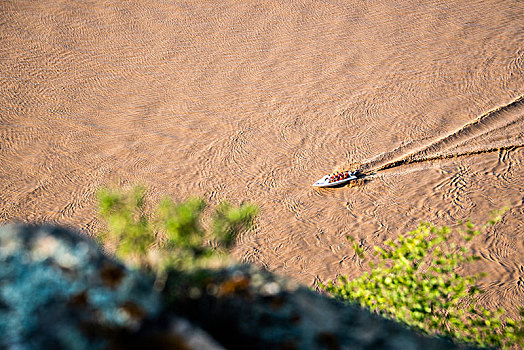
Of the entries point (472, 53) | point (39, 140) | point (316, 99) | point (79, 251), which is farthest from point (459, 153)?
point (39, 140)

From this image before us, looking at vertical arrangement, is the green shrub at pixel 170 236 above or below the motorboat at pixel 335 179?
above

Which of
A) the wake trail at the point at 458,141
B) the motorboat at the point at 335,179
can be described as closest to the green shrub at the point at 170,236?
the motorboat at the point at 335,179

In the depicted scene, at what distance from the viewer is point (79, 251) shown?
364 cm

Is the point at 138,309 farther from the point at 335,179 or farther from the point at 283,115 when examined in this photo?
the point at 283,115

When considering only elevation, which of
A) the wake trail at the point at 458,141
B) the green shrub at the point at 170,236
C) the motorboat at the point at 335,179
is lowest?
the wake trail at the point at 458,141

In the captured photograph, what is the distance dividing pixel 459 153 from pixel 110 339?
13.6 metres

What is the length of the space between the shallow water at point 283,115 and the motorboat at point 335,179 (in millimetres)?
315

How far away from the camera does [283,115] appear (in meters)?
16.4

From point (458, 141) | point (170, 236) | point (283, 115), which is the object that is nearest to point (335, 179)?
point (283, 115)

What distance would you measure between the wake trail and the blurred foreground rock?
10.0m

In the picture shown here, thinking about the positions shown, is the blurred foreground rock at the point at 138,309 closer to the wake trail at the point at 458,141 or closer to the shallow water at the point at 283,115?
the shallow water at the point at 283,115

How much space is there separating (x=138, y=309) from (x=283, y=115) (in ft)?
44.5

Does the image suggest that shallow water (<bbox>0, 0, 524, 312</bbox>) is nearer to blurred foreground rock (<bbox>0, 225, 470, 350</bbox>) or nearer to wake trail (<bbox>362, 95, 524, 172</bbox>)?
wake trail (<bbox>362, 95, 524, 172</bbox>)

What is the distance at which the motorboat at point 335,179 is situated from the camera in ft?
42.6
